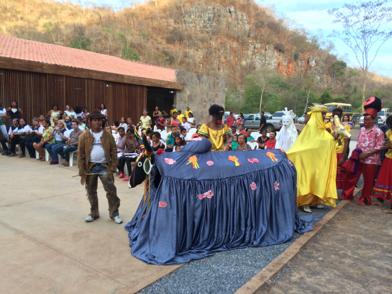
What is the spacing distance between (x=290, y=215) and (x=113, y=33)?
1850 inches

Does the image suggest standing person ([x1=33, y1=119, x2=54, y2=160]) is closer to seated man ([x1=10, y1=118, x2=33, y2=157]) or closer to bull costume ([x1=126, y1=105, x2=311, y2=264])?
seated man ([x1=10, y1=118, x2=33, y2=157])

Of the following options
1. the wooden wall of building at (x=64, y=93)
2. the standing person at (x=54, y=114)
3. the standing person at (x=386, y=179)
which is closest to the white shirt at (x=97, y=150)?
the standing person at (x=386, y=179)

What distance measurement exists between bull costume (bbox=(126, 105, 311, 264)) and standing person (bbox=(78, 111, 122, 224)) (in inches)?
28.0

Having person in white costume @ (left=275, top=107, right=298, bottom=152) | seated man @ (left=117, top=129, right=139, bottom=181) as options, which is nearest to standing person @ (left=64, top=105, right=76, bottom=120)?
seated man @ (left=117, top=129, right=139, bottom=181)

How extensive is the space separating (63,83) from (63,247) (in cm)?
1079

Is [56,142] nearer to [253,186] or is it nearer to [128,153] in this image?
[128,153]

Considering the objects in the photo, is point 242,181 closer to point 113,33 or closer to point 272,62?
point 113,33

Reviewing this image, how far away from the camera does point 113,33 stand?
46875 mm

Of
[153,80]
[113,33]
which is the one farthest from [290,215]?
[113,33]

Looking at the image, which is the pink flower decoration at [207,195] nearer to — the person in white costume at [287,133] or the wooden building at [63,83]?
the person in white costume at [287,133]

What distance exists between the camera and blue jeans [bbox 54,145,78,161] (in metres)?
9.12

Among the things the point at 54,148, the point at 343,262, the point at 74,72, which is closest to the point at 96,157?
the point at 343,262

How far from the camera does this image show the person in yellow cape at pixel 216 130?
15.4 feet

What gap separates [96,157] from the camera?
4.73 metres
